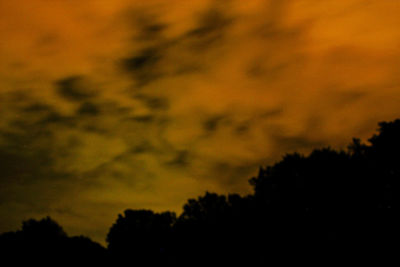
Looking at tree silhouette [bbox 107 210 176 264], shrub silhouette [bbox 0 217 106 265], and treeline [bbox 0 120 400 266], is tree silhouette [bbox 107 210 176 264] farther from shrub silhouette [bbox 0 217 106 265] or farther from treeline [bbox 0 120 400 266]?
treeline [bbox 0 120 400 266]

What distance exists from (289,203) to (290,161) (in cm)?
464

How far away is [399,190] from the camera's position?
44562 millimetres

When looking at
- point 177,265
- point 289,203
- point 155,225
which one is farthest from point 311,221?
point 155,225

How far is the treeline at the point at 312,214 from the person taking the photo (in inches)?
1709

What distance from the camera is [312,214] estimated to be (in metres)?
46.3

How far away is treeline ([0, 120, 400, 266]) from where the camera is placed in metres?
43.4

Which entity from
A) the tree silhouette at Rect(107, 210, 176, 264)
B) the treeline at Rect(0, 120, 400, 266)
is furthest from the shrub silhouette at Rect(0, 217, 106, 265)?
the treeline at Rect(0, 120, 400, 266)

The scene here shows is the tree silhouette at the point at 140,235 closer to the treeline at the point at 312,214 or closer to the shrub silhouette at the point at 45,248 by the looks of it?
the shrub silhouette at the point at 45,248

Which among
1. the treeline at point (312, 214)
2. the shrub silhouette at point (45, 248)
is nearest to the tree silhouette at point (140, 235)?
the shrub silhouette at point (45, 248)

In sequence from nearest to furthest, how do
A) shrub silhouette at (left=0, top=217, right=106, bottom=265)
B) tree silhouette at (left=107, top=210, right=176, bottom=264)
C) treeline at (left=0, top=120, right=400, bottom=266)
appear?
treeline at (left=0, top=120, right=400, bottom=266), shrub silhouette at (left=0, top=217, right=106, bottom=265), tree silhouette at (left=107, top=210, right=176, bottom=264)

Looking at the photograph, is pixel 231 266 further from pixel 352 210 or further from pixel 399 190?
pixel 399 190

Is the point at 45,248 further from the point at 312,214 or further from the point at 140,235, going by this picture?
the point at 312,214

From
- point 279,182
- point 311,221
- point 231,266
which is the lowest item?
point 231,266

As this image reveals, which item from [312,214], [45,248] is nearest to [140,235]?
[45,248]
